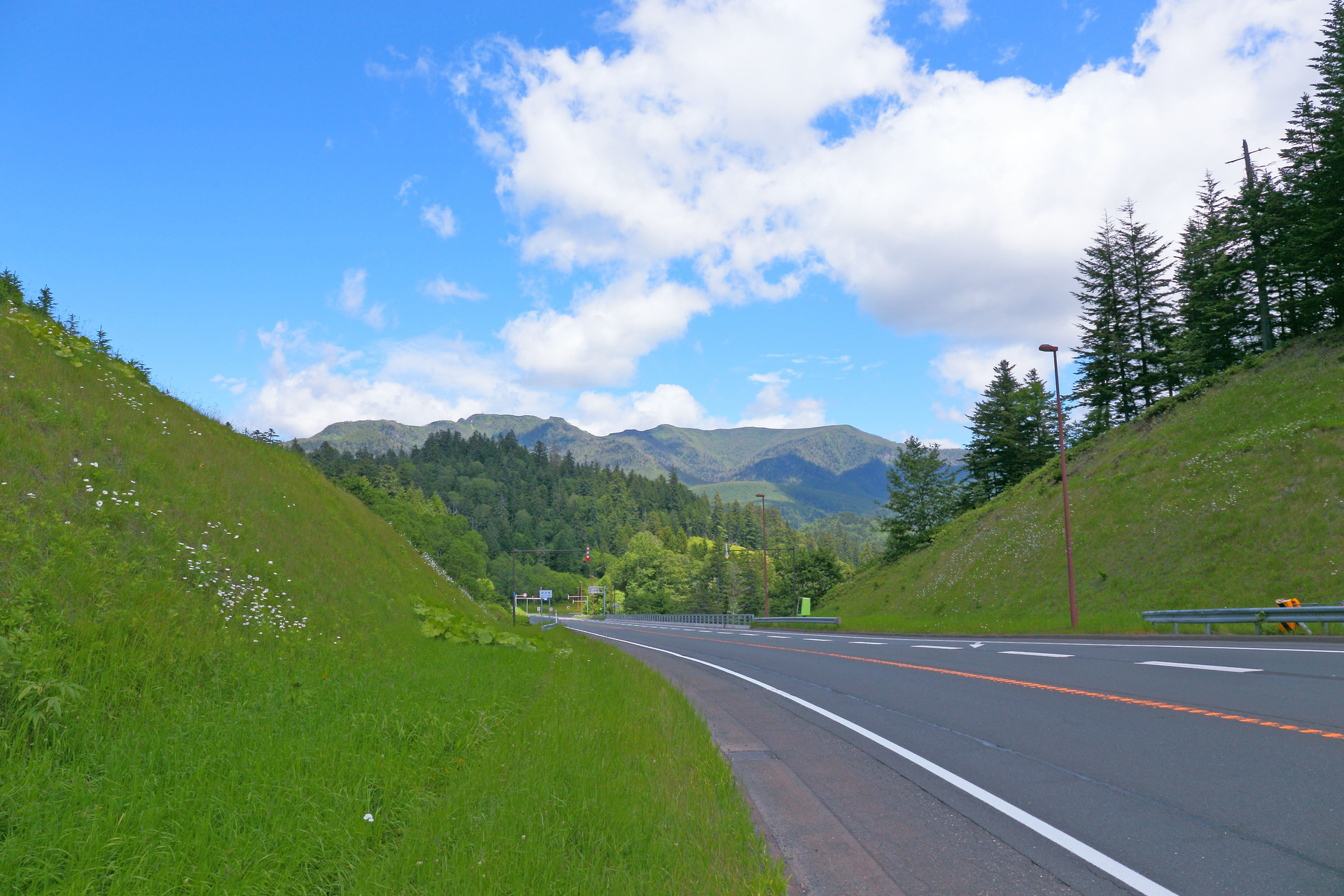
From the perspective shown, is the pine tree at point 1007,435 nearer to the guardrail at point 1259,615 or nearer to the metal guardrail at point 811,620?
the metal guardrail at point 811,620

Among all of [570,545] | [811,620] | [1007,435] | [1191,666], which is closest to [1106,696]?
[1191,666]

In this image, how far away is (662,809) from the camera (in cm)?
496

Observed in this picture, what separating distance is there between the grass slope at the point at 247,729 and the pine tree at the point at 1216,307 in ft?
143

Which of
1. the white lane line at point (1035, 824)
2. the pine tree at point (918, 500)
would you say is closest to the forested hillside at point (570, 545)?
the pine tree at point (918, 500)

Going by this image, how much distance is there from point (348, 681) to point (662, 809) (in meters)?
5.18

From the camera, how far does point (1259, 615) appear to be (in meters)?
17.0

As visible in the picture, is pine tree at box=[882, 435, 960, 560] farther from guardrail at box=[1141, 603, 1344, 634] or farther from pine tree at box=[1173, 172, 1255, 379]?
guardrail at box=[1141, 603, 1344, 634]

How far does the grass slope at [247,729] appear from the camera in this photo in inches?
150

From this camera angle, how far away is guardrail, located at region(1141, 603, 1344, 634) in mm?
15352

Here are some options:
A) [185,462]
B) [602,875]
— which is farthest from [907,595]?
[602,875]

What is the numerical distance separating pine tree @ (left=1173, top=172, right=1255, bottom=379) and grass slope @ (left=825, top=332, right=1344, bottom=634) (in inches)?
184

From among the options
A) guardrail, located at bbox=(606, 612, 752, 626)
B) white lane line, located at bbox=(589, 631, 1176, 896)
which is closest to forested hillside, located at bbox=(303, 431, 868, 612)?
guardrail, located at bbox=(606, 612, 752, 626)

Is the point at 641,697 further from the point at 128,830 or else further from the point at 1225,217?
the point at 1225,217

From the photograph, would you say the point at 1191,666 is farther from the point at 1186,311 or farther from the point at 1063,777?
the point at 1186,311
